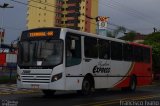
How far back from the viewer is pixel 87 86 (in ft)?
72.0

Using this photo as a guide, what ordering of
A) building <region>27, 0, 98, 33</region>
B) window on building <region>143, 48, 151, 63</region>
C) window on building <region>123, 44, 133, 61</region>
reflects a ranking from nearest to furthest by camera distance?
window on building <region>123, 44, 133, 61</region>
window on building <region>143, 48, 151, 63</region>
building <region>27, 0, 98, 33</region>

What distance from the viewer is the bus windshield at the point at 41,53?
20047mm

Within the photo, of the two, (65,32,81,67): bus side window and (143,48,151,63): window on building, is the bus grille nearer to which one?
(65,32,81,67): bus side window

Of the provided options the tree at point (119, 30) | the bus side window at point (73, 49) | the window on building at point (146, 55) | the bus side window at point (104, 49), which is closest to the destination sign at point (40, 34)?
the bus side window at point (73, 49)

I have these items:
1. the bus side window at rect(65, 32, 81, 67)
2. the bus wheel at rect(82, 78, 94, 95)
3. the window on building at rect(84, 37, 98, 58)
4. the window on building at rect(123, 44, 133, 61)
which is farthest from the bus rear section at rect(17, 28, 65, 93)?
the window on building at rect(123, 44, 133, 61)

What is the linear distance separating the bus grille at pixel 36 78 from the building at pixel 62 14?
55.0 meters

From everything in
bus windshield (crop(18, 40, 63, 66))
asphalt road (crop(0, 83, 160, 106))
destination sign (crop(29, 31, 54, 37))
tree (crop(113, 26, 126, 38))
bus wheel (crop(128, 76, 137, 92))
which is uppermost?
tree (crop(113, 26, 126, 38))

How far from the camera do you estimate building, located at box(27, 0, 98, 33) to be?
292 feet

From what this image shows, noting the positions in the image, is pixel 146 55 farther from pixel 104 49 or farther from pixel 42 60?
pixel 42 60

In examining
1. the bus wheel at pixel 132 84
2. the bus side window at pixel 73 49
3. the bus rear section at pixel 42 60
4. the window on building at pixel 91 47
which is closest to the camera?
the bus rear section at pixel 42 60

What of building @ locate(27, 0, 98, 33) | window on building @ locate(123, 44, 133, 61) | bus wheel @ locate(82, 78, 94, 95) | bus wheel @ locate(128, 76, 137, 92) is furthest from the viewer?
building @ locate(27, 0, 98, 33)

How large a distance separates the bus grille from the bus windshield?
0.47 metres

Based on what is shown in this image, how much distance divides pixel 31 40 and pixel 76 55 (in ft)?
6.85

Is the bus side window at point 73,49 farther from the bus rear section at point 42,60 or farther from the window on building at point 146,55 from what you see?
the window on building at point 146,55
